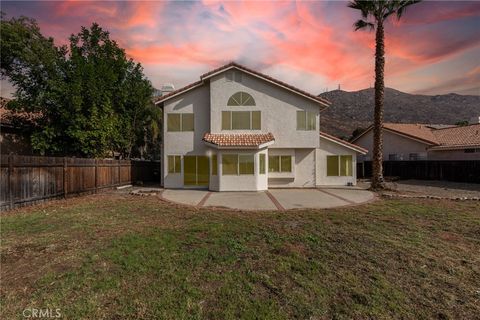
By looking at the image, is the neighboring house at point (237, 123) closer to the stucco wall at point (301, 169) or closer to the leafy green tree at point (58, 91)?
the stucco wall at point (301, 169)

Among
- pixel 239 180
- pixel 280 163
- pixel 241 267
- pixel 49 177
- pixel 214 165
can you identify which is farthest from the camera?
pixel 280 163

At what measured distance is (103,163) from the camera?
16328mm

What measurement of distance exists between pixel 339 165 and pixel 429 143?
43.4 ft

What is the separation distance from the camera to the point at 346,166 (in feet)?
65.6

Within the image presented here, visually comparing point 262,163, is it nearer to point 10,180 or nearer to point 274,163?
point 274,163

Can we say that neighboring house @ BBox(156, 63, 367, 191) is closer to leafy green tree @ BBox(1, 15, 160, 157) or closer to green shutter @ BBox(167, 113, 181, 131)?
green shutter @ BBox(167, 113, 181, 131)

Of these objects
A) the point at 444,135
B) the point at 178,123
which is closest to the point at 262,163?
the point at 178,123

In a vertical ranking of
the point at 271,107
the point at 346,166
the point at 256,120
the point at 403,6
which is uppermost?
the point at 403,6

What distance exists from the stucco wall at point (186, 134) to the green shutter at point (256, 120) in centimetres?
345

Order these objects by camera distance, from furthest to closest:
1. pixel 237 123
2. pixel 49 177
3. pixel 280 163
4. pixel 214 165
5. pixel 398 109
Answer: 1. pixel 398 109
2. pixel 280 163
3. pixel 237 123
4. pixel 214 165
5. pixel 49 177

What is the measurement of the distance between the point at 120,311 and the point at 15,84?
2322cm

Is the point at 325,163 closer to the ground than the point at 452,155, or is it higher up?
closer to the ground

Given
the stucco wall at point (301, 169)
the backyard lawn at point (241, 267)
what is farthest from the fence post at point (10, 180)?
the stucco wall at point (301, 169)

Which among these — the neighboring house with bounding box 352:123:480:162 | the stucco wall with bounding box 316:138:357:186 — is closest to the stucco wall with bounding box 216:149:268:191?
the stucco wall with bounding box 316:138:357:186
